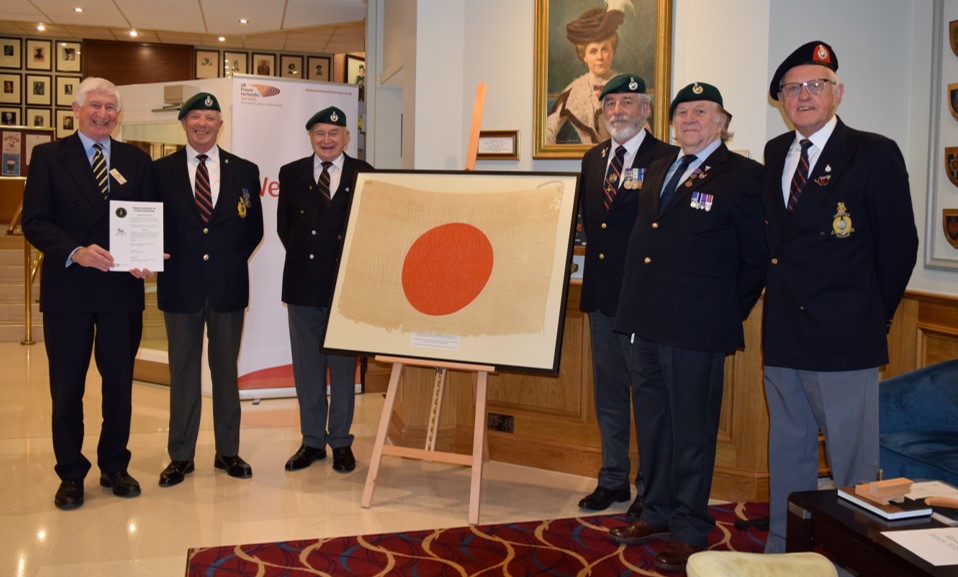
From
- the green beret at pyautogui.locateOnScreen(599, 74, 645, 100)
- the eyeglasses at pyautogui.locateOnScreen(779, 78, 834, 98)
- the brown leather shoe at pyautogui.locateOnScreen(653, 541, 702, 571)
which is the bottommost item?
the brown leather shoe at pyautogui.locateOnScreen(653, 541, 702, 571)

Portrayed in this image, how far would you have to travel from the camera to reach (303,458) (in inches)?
176

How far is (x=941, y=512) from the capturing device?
86.0 inches

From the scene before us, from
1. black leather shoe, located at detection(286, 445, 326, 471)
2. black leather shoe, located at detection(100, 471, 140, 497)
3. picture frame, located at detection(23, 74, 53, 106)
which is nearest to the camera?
black leather shoe, located at detection(100, 471, 140, 497)

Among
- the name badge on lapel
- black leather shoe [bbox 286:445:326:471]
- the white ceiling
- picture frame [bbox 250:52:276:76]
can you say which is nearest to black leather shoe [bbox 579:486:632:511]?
black leather shoe [bbox 286:445:326:471]

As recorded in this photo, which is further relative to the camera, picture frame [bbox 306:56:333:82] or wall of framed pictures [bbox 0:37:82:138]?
picture frame [bbox 306:56:333:82]

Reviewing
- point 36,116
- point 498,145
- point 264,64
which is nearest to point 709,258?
point 498,145

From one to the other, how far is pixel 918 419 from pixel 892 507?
1.38m

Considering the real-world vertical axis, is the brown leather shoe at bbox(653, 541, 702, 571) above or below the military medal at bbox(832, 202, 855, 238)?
below

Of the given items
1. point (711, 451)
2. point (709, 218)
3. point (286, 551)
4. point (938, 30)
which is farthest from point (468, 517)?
point (938, 30)

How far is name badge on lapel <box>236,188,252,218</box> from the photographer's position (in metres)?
4.21

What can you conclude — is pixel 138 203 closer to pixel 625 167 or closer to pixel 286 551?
pixel 286 551

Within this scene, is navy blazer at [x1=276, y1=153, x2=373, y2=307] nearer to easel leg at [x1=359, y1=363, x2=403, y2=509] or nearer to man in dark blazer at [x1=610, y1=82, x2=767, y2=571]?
easel leg at [x1=359, y1=363, x2=403, y2=509]

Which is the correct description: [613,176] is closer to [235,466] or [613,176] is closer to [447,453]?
[447,453]

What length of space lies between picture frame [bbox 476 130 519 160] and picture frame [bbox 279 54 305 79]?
6.97 metres
